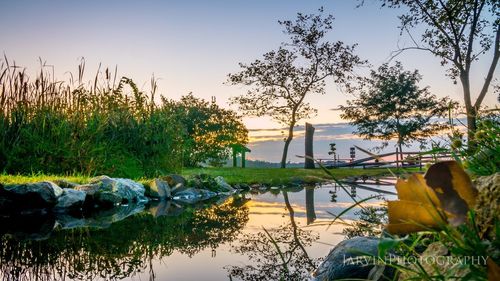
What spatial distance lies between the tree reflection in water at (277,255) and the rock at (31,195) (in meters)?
3.77

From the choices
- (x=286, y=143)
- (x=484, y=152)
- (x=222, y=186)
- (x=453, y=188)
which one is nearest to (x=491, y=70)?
(x=222, y=186)

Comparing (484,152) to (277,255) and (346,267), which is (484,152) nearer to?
(346,267)

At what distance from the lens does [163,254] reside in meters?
4.10

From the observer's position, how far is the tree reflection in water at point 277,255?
11.1ft

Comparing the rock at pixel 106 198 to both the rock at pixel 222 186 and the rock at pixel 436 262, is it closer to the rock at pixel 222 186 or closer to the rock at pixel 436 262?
the rock at pixel 222 186

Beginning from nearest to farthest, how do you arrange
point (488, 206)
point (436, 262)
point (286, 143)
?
1. point (488, 206)
2. point (436, 262)
3. point (286, 143)

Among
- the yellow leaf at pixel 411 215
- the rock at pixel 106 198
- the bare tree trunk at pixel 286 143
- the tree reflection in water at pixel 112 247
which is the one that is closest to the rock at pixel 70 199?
the rock at pixel 106 198

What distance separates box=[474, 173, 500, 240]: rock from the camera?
89 centimetres

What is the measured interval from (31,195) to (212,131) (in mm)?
29414

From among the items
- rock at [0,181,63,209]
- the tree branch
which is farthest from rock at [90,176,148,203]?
the tree branch

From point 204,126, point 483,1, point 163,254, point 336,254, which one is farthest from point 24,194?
point 204,126

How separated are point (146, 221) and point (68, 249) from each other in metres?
1.92

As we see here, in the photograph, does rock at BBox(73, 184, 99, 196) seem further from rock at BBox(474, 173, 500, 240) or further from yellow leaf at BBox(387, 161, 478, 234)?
yellow leaf at BBox(387, 161, 478, 234)

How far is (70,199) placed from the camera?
745cm
